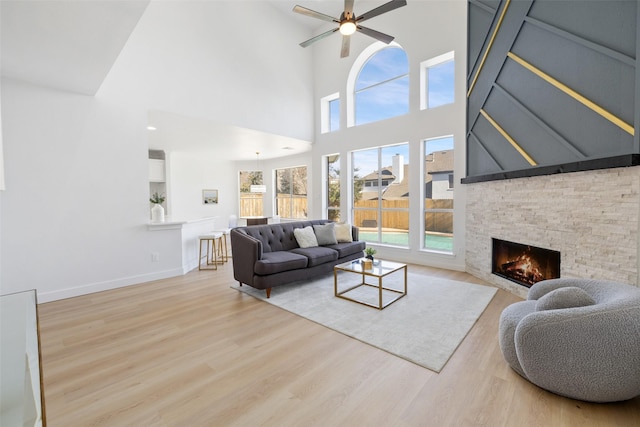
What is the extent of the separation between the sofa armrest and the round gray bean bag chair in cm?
278

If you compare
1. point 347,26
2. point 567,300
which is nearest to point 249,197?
point 347,26

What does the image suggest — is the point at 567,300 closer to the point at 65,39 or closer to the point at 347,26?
the point at 347,26

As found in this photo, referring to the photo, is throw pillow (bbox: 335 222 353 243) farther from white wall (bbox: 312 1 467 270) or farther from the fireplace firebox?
the fireplace firebox

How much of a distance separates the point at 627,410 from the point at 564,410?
0.38 m

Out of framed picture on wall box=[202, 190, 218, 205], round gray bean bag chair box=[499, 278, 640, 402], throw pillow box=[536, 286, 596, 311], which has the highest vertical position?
framed picture on wall box=[202, 190, 218, 205]

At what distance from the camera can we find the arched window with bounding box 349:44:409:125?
5.91m

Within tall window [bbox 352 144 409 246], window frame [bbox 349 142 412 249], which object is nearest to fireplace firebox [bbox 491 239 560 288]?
window frame [bbox 349 142 412 249]

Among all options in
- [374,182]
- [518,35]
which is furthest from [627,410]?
[374,182]

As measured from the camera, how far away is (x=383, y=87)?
244 inches

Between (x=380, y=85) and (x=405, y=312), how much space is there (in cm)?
502

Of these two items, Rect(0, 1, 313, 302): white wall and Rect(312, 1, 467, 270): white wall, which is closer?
Rect(0, 1, 313, 302): white wall

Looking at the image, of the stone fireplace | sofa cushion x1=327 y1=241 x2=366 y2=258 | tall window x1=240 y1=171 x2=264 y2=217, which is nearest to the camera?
the stone fireplace

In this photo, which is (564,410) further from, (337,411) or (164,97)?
(164,97)

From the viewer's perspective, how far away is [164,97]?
431cm
